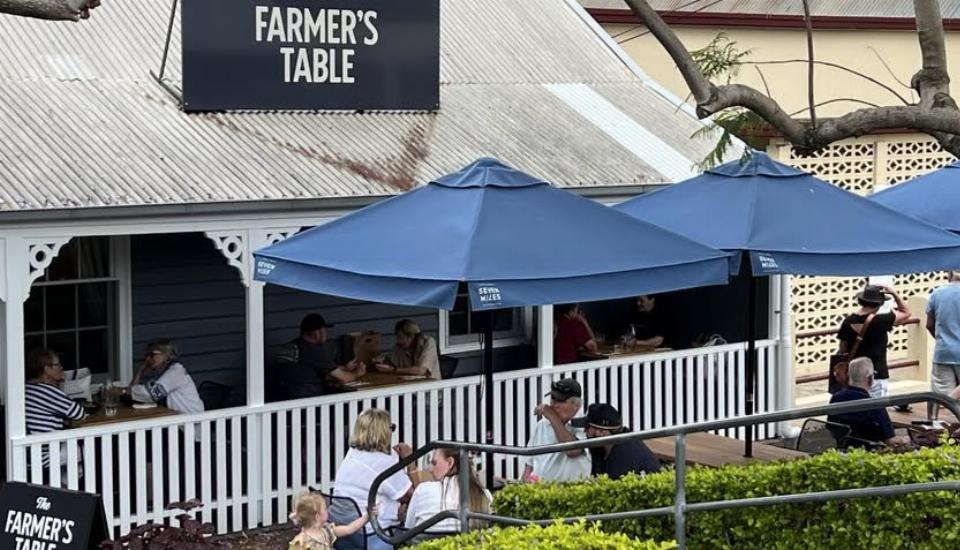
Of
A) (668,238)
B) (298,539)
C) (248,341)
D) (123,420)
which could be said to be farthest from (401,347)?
(298,539)

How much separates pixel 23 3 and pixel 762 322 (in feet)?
27.5

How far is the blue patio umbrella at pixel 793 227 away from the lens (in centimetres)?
982

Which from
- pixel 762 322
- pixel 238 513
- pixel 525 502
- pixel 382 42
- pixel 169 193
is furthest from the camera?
pixel 762 322

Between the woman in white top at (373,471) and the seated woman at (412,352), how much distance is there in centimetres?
296

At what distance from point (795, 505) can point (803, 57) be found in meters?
11.8

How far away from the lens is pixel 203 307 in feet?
42.2

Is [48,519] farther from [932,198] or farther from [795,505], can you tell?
[932,198]

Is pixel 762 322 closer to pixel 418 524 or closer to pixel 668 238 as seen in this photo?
pixel 668 238

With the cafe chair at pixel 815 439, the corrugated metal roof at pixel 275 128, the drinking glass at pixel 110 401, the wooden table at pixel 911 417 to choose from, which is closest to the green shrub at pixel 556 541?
the corrugated metal roof at pixel 275 128

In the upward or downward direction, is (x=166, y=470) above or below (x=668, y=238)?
below

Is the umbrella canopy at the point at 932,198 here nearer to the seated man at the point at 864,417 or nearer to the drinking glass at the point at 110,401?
the seated man at the point at 864,417

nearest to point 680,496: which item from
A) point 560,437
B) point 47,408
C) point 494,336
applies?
point 560,437

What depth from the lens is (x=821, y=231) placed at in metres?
10.0

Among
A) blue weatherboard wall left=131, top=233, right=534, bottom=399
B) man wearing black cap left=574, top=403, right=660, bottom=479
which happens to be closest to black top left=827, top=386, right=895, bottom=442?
man wearing black cap left=574, top=403, right=660, bottom=479
